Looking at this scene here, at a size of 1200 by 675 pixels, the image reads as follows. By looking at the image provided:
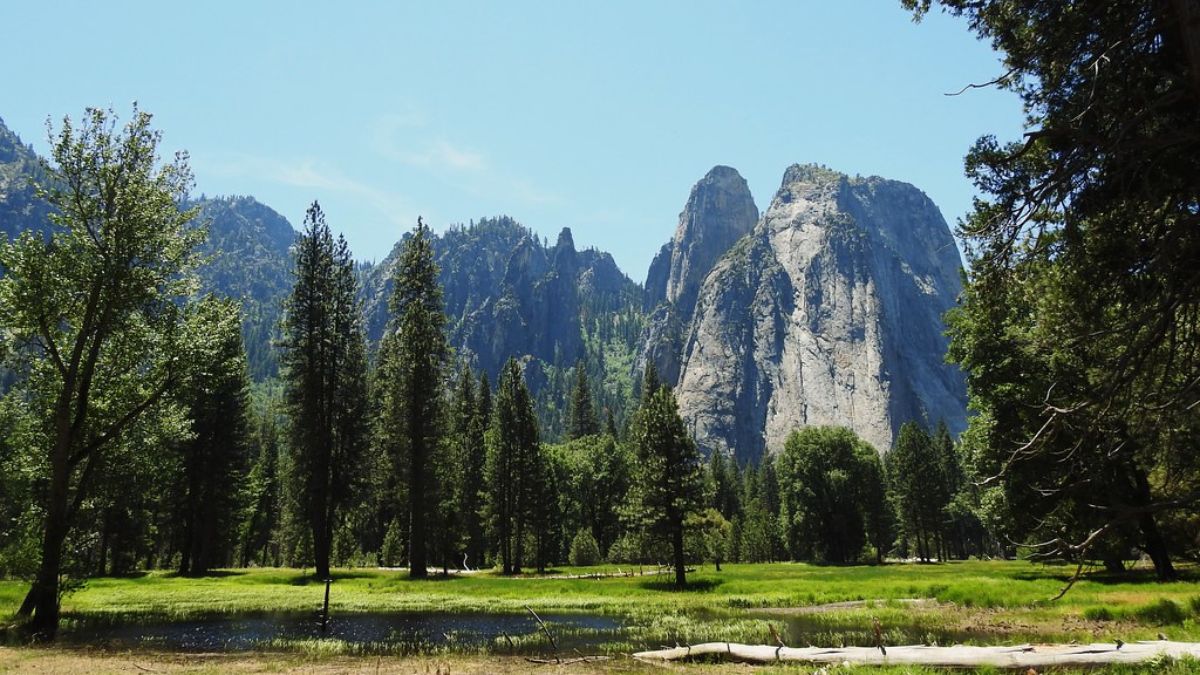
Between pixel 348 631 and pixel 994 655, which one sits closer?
pixel 994 655

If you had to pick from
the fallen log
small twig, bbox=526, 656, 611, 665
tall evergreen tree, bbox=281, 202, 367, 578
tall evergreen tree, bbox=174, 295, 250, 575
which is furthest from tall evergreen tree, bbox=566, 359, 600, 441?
the fallen log

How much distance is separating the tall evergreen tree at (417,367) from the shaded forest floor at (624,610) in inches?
330

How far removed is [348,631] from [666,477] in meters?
27.4

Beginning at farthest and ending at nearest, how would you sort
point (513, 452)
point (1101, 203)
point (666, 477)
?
point (513, 452) < point (666, 477) < point (1101, 203)

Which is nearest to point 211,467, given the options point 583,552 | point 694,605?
point 583,552

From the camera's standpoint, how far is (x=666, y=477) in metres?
45.9

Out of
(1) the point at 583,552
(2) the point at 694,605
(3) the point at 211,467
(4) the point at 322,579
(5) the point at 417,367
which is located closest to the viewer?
(2) the point at 694,605

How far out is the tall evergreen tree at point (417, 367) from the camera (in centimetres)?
4722

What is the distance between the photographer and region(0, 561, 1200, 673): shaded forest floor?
622 inches

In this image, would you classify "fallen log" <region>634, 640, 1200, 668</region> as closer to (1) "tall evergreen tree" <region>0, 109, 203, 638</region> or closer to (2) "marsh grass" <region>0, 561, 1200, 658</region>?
(2) "marsh grass" <region>0, 561, 1200, 658</region>

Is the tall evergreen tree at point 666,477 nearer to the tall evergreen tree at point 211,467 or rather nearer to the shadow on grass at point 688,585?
the shadow on grass at point 688,585

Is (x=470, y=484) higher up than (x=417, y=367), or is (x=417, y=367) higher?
(x=417, y=367)

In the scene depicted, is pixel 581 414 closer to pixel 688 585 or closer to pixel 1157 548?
pixel 688 585

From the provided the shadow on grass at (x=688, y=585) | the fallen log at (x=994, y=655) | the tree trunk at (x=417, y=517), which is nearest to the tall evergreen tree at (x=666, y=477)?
the shadow on grass at (x=688, y=585)
